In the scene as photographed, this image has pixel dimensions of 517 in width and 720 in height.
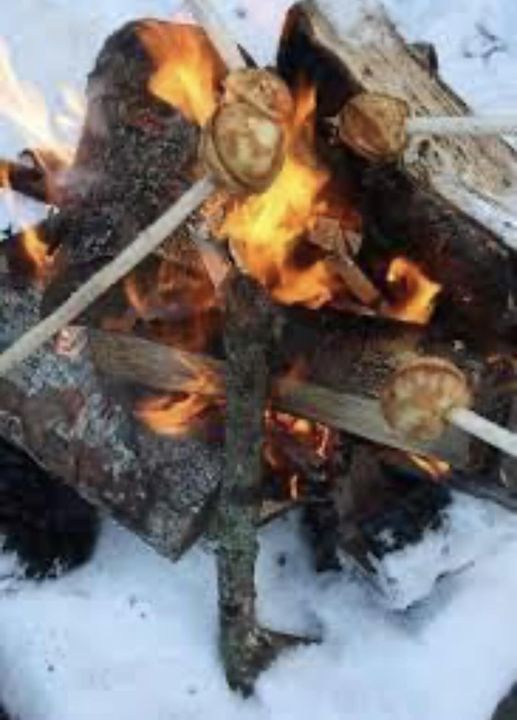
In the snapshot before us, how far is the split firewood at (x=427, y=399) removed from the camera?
2.83 metres

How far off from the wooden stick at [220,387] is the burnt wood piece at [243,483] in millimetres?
190

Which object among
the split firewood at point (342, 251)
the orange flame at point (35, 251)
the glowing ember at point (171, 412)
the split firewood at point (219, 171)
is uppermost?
the split firewood at point (219, 171)

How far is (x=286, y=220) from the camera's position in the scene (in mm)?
3625

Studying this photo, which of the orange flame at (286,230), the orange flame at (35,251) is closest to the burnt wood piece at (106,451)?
the orange flame at (35,251)

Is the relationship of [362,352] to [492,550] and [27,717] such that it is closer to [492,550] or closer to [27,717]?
[492,550]

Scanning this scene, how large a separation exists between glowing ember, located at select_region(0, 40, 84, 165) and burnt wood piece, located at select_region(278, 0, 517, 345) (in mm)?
1043

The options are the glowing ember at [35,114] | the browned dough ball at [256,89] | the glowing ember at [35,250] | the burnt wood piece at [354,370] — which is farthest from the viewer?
the glowing ember at [35,114]

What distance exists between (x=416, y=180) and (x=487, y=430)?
1.10 m

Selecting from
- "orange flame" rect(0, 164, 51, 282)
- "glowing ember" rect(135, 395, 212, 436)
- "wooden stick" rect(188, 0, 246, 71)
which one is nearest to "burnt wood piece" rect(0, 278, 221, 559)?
"glowing ember" rect(135, 395, 212, 436)

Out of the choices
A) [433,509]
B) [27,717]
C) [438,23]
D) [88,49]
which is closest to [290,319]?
[433,509]

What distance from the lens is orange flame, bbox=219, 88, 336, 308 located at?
3551 millimetres

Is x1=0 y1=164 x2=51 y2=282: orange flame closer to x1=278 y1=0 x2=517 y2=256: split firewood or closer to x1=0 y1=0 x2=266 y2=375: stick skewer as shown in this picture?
x1=278 y1=0 x2=517 y2=256: split firewood

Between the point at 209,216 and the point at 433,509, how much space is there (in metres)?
1.21

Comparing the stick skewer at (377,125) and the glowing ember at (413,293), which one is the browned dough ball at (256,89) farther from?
the glowing ember at (413,293)
